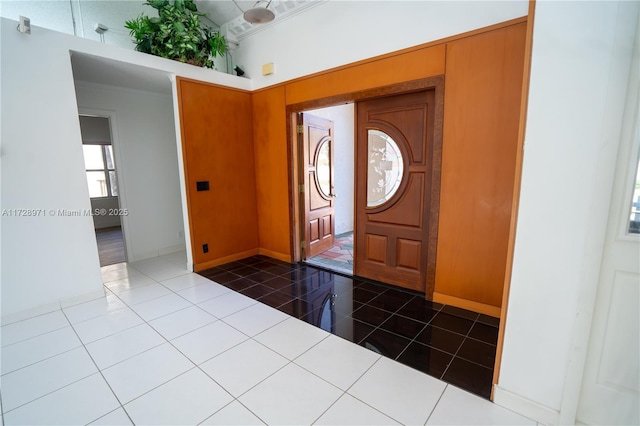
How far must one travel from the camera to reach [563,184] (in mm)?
1385

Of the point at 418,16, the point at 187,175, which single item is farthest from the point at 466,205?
the point at 187,175

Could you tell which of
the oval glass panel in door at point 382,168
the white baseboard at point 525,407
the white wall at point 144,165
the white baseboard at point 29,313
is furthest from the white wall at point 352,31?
the white baseboard at point 29,313

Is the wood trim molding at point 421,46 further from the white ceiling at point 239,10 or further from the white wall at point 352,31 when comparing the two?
the white ceiling at point 239,10

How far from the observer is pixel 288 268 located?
4.08 metres

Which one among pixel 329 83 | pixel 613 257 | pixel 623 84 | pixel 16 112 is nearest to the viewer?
pixel 623 84

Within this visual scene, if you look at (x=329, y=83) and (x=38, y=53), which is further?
(x=329, y=83)

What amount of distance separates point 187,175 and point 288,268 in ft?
6.19

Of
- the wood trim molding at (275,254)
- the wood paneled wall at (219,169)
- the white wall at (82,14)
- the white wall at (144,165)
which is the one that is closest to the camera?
the white wall at (82,14)

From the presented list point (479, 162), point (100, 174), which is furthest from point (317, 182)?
point (100, 174)

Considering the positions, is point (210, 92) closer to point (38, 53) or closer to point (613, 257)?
point (38, 53)

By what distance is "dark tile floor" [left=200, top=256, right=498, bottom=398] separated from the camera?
6.74 feet

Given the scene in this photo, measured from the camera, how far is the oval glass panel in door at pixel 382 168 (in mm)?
3182

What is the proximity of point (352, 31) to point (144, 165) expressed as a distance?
371 cm

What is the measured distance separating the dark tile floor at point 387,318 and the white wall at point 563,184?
0.48 m
